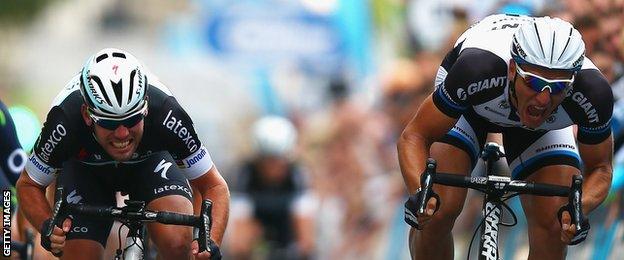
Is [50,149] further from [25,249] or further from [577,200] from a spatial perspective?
[577,200]

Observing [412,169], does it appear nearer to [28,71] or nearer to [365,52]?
[365,52]

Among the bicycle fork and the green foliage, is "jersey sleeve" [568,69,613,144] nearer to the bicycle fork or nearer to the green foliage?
the bicycle fork

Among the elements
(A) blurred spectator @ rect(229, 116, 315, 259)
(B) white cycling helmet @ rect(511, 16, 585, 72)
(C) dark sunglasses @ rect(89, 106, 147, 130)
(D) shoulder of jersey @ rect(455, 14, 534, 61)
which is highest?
(A) blurred spectator @ rect(229, 116, 315, 259)

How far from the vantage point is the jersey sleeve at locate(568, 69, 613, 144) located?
896 cm

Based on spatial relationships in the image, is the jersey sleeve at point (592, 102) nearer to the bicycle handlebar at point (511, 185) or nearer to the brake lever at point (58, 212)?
the bicycle handlebar at point (511, 185)

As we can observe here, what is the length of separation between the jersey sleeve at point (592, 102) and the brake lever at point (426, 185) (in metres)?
1.10

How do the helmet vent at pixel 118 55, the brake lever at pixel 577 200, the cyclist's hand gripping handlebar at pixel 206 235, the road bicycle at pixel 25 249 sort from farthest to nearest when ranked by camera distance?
the road bicycle at pixel 25 249 < the helmet vent at pixel 118 55 < the cyclist's hand gripping handlebar at pixel 206 235 < the brake lever at pixel 577 200

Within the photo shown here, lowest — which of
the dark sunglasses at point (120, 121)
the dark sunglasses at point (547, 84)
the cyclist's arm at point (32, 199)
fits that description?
the cyclist's arm at point (32, 199)

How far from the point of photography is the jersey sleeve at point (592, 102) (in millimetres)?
8961

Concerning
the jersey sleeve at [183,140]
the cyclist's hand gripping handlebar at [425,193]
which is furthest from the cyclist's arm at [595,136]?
the jersey sleeve at [183,140]

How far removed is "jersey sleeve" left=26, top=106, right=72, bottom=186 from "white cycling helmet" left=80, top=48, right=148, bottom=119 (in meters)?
0.30

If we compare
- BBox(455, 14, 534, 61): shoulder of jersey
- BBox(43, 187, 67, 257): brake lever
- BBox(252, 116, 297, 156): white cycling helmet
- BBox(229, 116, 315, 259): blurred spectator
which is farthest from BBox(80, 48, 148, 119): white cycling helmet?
BBox(252, 116, 297, 156): white cycling helmet

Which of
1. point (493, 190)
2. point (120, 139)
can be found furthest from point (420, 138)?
point (120, 139)

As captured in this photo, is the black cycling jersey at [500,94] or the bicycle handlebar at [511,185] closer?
the bicycle handlebar at [511,185]
